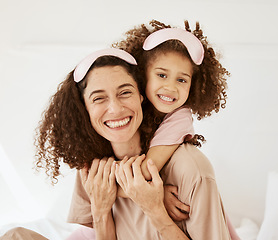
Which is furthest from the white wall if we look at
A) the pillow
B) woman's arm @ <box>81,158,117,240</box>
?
woman's arm @ <box>81,158,117,240</box>

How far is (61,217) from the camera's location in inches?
102

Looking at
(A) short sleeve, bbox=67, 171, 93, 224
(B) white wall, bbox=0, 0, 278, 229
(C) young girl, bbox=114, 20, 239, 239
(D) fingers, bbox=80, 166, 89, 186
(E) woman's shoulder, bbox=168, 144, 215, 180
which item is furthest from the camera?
(B) white wall, bbox=0, 0, 278, 229

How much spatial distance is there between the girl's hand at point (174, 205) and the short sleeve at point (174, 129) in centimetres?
15

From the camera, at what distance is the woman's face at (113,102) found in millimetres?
1344

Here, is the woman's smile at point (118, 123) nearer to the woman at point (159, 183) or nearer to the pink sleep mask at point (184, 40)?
the woman at point (159, 183)

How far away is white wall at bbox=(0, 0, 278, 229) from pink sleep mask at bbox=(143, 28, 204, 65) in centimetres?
139

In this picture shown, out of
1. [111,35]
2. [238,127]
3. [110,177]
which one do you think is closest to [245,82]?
[238,127]

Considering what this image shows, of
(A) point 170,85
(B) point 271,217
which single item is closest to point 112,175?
(A) point 170,85

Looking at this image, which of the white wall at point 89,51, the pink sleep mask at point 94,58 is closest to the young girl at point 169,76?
the pink sleep mask at point 94,58

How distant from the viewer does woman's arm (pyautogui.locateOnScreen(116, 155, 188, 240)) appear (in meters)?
1.32

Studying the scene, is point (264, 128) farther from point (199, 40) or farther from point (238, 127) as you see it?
point (199, 40)

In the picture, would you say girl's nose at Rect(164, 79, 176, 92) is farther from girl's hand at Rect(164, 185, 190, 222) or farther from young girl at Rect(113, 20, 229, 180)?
girl's hand at Rect(164, 185, 190, 222)

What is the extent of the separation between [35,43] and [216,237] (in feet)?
7.67

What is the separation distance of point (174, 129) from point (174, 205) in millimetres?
252
